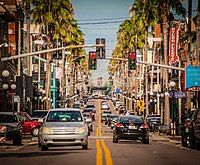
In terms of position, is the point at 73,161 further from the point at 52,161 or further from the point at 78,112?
the point at 78,112

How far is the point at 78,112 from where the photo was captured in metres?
30.3

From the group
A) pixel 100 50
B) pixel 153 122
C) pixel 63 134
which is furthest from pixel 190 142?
pixel 153 122

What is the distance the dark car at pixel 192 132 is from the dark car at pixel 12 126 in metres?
8.73

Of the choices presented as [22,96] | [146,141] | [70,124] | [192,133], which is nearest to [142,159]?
[70,124]

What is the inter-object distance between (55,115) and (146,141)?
9.85 m

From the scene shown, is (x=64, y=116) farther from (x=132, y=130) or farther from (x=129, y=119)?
(x=129, y=119)

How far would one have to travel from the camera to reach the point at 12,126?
37.4 metres

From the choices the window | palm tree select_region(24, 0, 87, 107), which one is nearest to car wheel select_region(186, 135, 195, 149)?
the window

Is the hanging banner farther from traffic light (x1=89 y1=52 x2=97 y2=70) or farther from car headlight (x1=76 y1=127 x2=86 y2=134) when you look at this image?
car headlight (x1=76 y1=127 x2=86 y2=134)

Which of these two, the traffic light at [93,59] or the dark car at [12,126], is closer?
the dark car at [12,126]

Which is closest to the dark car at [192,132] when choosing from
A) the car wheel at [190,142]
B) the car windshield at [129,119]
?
the car wheel at [190,142]

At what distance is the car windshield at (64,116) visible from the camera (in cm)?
2984

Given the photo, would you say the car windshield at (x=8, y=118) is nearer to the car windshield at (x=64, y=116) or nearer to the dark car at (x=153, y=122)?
the car windshield at (x=64, y=116)

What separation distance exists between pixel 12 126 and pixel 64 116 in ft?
26.4
